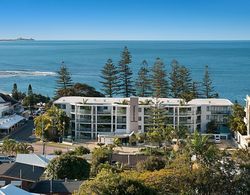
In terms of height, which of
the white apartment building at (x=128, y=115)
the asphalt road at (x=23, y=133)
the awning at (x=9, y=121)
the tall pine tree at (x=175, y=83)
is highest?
the tall pine tree at (x=175, y=83)

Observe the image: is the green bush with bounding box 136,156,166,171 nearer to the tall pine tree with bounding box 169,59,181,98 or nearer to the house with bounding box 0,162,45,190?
the house with bounding box 0,162,45,190

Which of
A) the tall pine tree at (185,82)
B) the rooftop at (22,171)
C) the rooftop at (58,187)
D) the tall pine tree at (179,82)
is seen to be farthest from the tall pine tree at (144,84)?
the rooftop at (58,187)

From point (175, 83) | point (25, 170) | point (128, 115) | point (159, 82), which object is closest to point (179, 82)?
point (175, 83)

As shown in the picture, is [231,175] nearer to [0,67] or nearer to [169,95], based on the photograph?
[169,95]

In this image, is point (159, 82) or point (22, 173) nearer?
point (22, 173)

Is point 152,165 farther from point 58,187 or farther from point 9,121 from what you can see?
point 9,121

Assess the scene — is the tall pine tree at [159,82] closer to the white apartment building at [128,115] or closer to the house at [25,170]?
the white apartment building at [128,115]

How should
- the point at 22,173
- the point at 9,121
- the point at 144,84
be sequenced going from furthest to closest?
the point at 144,84
the point at 9,121
the point at 22,173
